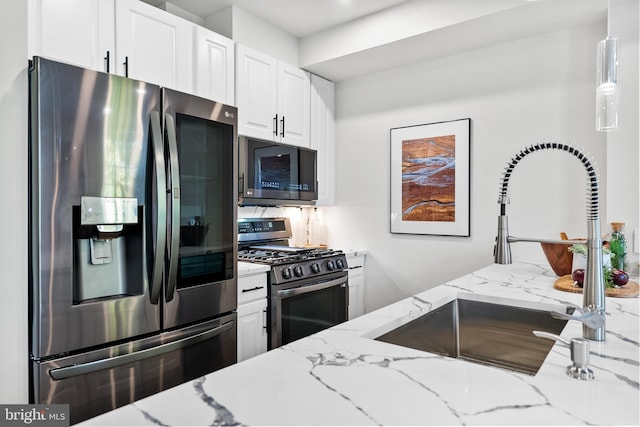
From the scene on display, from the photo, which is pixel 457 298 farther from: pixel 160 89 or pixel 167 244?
pixel 160 89

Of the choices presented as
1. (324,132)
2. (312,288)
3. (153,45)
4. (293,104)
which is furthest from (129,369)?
(324,132)

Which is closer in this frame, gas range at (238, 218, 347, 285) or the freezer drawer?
the freezer drawer

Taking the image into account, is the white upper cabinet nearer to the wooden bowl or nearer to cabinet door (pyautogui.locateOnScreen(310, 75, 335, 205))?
cabinet door (pyautogui.locateOnScreen(310, 75, 335, 205))

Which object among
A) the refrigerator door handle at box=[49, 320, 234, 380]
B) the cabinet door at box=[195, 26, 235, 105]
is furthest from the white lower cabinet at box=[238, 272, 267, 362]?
the cabinet door at box=[195, 26, 235, 105]

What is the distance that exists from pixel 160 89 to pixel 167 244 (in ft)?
2.32

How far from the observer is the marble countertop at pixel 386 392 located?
2.22ft

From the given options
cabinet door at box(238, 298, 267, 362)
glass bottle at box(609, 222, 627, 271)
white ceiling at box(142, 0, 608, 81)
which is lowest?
cabinet door at box(238, 298, 267, 362)

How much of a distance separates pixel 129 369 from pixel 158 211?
2.22 ft

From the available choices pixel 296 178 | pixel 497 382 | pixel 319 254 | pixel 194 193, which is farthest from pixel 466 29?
pixel 497 382

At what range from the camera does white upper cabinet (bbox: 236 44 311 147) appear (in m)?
2.84

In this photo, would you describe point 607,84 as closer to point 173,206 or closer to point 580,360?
point 580,360

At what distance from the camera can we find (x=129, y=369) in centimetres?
171

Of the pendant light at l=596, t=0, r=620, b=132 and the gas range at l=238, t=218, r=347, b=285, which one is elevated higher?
the pendant light at l=596, t=0, r=620, b=132

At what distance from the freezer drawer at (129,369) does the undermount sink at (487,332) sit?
1.13 meters
